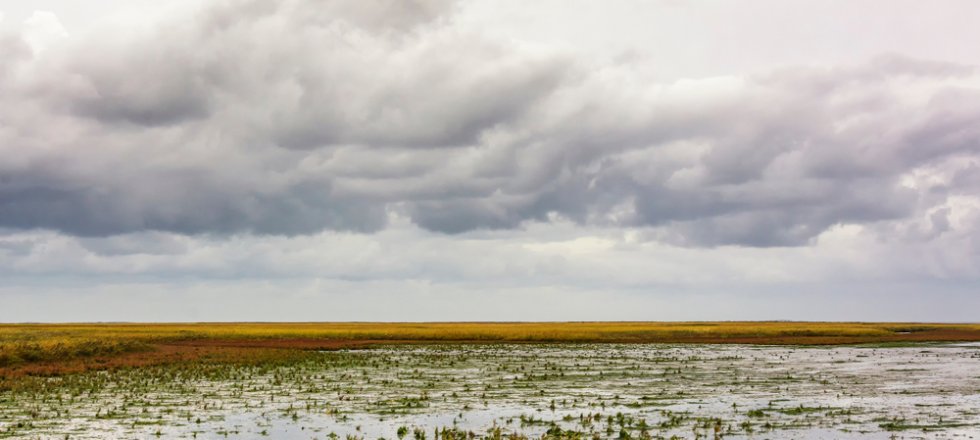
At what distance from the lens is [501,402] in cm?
3531

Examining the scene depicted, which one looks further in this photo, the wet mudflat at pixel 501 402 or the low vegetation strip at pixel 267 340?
the low vegetation strip at pixel 267 340

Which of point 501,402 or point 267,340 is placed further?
point 267,340

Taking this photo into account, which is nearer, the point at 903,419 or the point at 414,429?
the point at 414,429

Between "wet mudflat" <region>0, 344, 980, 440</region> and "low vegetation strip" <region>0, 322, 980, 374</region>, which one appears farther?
"low vegetation strip" <region>0, 322, 980, 374</region>

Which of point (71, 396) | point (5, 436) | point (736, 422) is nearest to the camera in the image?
point (5, 436)

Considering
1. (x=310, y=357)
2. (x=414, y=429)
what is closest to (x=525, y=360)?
(x=310, y=357)

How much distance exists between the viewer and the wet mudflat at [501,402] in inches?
1086

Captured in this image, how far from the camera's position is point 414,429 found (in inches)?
1094

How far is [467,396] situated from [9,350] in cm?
3985

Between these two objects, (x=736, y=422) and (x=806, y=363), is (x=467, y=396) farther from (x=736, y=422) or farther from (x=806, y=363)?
(x=806, y=363)

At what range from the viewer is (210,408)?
3353 cm

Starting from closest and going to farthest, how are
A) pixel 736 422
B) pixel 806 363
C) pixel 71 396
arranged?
pixel 736 422, pixel 71 396, pixel 806 363

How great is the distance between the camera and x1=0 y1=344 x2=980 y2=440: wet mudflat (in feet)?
90.5

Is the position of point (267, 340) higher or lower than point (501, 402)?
lower
